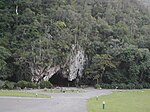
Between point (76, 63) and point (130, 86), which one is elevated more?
point (76, 63)

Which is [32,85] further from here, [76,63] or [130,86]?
[130,86]

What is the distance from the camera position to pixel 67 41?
64.6 metres

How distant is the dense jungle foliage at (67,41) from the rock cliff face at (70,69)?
1.23 meters

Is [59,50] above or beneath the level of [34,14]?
beneath

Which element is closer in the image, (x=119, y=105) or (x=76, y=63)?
(x=119, y=105)

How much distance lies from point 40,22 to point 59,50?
805 centimetres

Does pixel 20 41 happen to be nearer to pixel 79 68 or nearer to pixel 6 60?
pixel 6 60

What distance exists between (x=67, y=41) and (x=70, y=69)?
20.9 feet

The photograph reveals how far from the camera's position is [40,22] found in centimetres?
6531

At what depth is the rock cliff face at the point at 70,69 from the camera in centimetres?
6084

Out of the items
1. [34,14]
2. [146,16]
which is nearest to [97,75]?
[34,14]

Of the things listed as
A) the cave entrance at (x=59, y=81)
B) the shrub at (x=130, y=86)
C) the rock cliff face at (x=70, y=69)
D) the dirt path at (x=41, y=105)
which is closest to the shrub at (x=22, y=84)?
the rock cliff face at (x=70, y=69)

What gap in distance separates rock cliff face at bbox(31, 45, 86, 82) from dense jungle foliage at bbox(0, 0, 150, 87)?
1.23 metres

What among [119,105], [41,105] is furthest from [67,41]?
[41,105]
